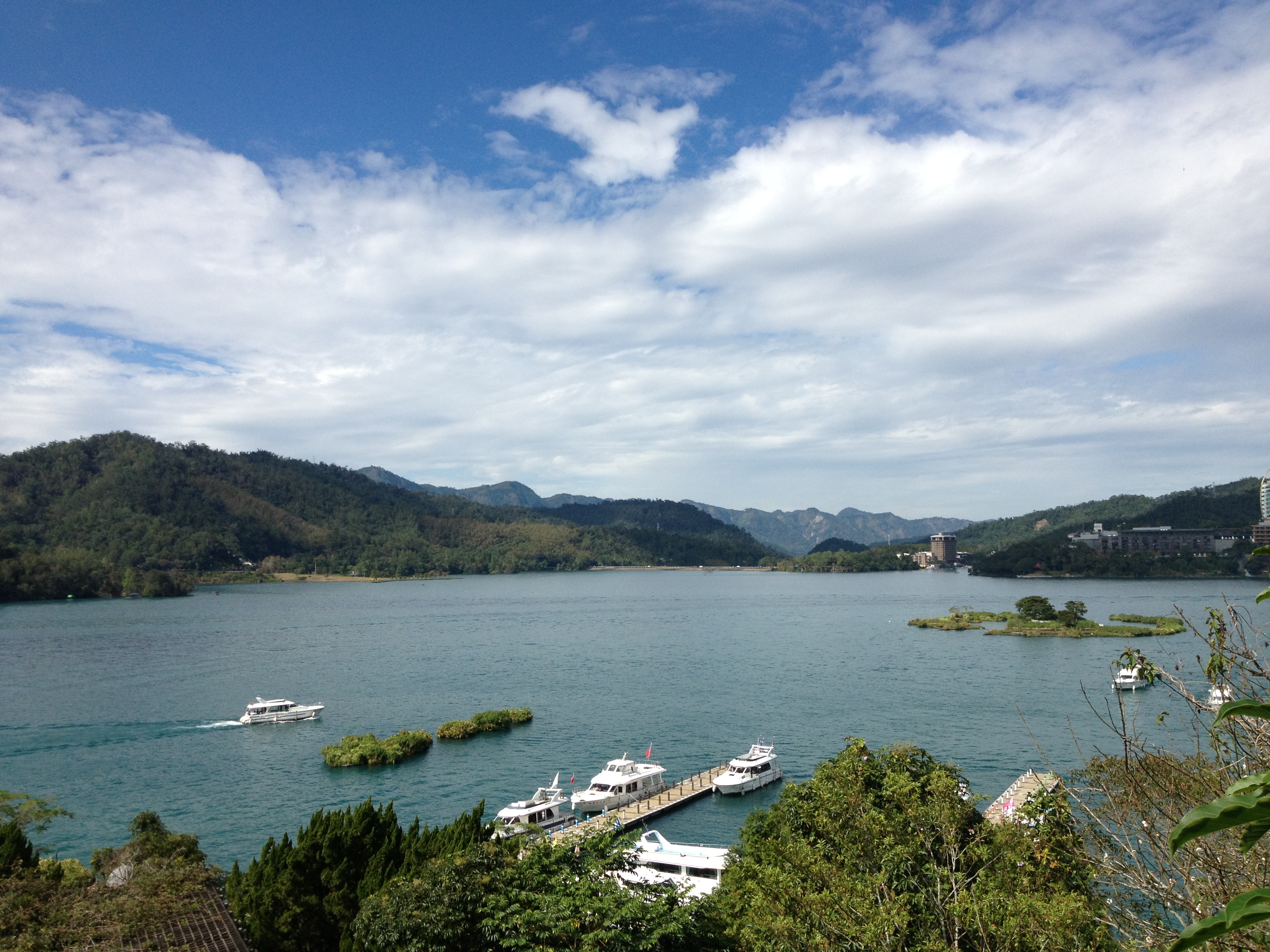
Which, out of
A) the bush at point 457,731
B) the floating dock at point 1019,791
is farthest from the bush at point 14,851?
the bush at point 457,731

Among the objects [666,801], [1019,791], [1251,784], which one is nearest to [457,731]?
[666,801]

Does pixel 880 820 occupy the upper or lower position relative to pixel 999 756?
upper

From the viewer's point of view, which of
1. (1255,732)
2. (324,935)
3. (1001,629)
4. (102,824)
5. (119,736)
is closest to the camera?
(1255,732)

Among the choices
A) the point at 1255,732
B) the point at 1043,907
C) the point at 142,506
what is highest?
the point at 142,506

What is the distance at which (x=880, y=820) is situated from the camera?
14.6m

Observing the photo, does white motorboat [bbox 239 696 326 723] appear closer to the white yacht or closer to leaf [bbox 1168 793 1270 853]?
the white yacht

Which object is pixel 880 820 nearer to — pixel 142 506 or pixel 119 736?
pixel 119 736

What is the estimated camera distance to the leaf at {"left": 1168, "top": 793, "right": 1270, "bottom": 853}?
6.00 feet

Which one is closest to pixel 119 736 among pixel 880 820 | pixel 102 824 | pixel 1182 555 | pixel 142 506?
pixel 102 824

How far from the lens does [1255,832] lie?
207 cm

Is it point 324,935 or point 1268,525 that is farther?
point 1268,525

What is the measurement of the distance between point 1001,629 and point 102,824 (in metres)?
75.2

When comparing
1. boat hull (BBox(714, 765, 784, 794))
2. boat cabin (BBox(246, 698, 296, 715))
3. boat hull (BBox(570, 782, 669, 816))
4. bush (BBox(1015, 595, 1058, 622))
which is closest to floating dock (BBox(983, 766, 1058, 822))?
boat hull (BBox(714, 765, 784, 794))

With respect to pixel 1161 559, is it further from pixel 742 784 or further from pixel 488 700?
pixel 742 784
